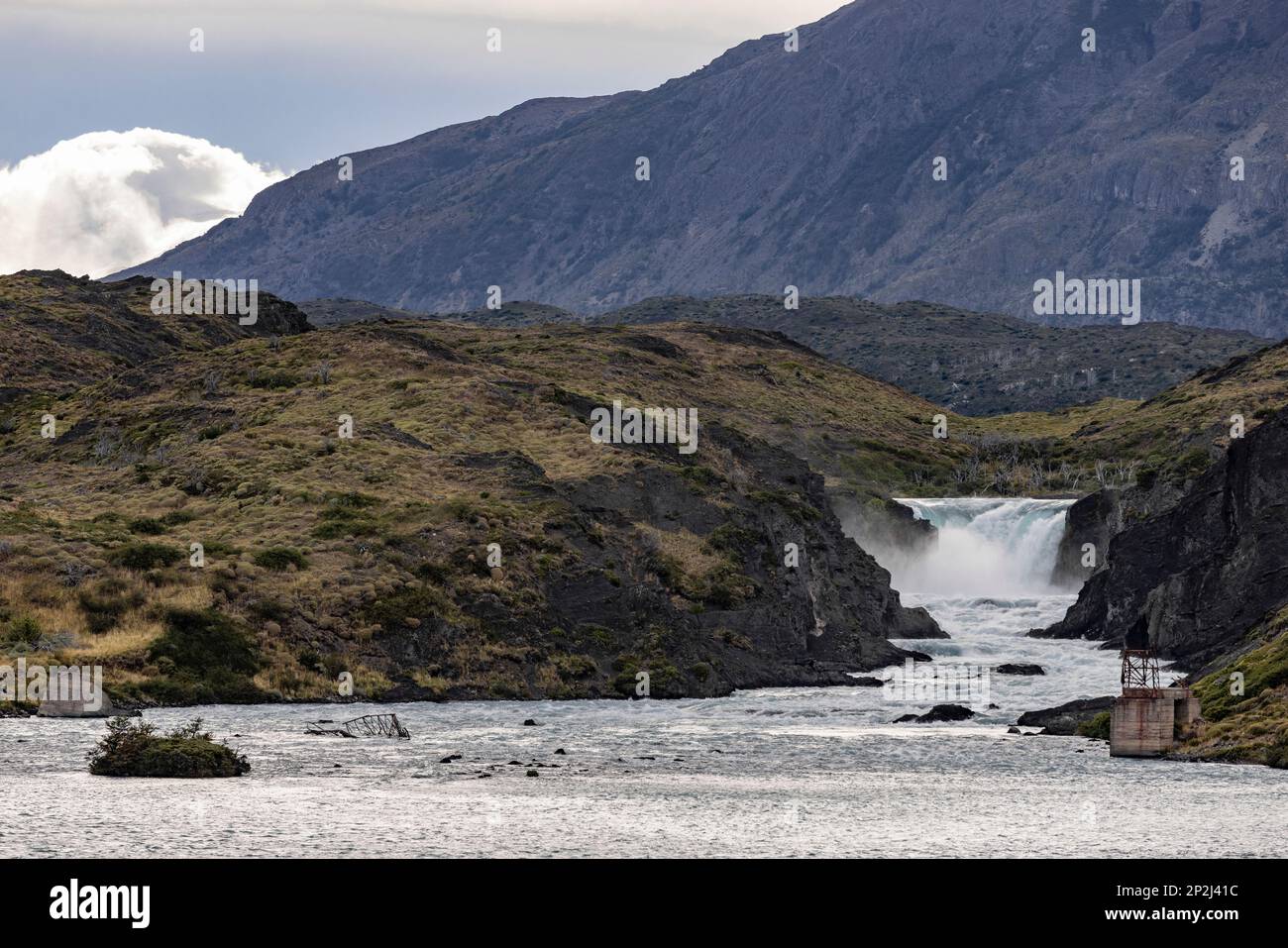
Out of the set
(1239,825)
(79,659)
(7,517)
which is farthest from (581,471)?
(1239,825)

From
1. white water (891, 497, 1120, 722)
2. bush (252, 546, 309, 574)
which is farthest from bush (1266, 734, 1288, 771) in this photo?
white water (891, 497, 1120, 722)

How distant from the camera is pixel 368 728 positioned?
75.2m

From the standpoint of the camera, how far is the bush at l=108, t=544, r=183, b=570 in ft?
312

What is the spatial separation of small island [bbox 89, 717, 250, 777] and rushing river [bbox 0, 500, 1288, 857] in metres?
1.27

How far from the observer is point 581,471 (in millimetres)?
125562

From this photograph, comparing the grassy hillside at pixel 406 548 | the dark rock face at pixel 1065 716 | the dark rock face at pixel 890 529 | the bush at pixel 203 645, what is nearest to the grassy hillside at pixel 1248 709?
the dark rock face at pixel 1065 716

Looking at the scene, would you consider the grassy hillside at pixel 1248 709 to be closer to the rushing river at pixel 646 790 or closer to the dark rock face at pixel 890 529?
the rushing river at pixel 646 790

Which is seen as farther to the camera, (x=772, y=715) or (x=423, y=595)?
(x=423, y=595)

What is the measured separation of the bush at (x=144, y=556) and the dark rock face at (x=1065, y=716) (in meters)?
44.0

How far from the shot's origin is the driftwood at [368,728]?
2918 inches

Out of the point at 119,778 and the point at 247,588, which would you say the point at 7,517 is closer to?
the point at 247,588

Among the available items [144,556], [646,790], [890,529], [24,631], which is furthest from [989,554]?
[646,790]

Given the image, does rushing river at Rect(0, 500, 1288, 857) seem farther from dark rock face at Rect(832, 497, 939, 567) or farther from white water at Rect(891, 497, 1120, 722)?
dark rock face at Rect(832, 497, 939, 567)
